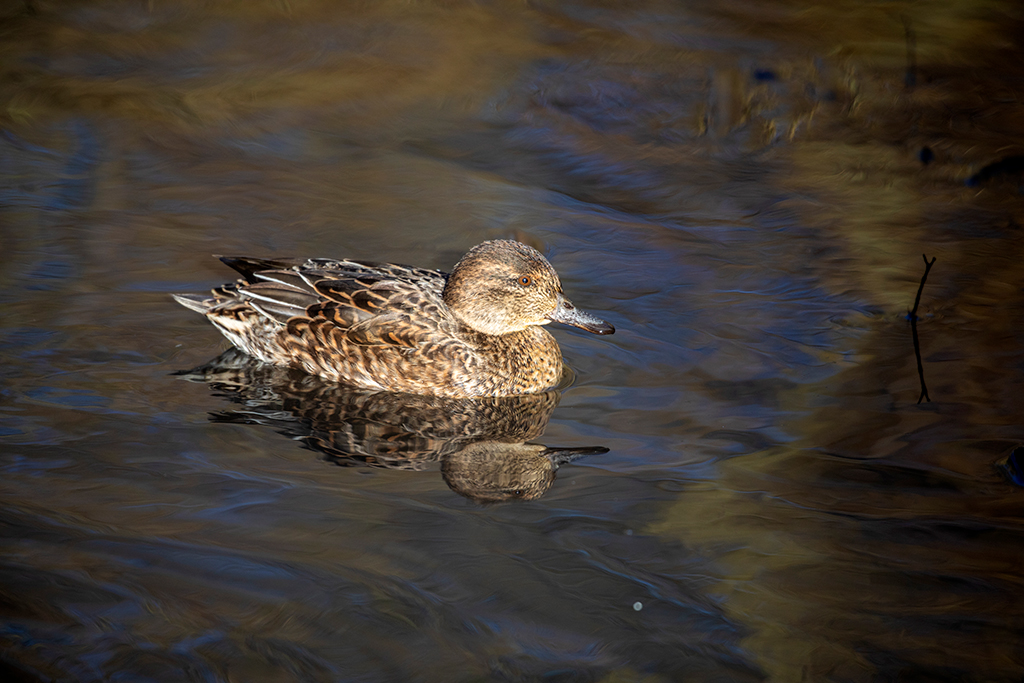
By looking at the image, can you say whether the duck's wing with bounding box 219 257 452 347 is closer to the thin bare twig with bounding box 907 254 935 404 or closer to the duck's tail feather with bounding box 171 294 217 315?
the duck's tail feather with bounding box 171 294 217 315

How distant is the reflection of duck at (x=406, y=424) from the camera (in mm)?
4820

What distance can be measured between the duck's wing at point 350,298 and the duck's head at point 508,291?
0.59 feet

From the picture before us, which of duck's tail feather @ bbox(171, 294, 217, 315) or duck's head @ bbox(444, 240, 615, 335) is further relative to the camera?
duck's tail feather @ bbox(171, 294, 217, 315)

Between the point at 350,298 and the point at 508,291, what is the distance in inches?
37.2

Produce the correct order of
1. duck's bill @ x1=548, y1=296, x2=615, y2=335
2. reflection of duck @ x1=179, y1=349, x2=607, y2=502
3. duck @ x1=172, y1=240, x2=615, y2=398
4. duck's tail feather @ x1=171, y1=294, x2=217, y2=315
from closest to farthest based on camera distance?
reflection of duck @ x1=179, y1=349, x2=607, y2=502 → duck @ x1=172, y1=240, x2=615, y2=398 → duck's bill @ x1=548, y1=296, x2=615, y2=335 → duck's tail feather @ x1=171, y1=294, x2=217, y2=315

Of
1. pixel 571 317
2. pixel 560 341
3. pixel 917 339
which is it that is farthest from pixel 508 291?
pixel 917 339

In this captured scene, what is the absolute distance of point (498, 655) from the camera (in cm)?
370

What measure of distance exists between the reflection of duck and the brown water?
0.09 ft

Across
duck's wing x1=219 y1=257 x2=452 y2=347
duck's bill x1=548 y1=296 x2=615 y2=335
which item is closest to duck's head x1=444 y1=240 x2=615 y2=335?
duck's bill x1=548 y1=296 x2=615 y2=335

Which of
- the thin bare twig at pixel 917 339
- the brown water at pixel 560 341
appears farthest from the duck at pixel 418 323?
the thin bare twig at pixel 917 339

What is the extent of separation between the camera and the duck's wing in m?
5.73

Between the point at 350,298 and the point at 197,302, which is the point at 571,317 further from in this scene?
the point at 197,302

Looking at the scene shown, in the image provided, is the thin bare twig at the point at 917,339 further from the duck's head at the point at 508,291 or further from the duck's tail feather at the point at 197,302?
the duck's tail feather at the point at 197,302

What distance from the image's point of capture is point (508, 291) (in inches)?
228
